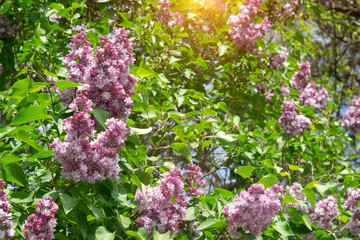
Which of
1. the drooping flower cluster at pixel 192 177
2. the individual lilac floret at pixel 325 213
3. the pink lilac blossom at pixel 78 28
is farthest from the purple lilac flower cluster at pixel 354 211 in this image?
the pink lilac blossom at pixel 78 28

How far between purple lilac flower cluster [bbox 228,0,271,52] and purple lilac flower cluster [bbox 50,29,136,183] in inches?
62.7

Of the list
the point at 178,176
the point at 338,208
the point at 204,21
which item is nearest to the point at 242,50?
the point at 204,21

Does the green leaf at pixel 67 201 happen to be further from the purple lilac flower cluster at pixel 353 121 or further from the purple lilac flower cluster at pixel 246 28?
the purple lilac flower cluster at pixel 353 121

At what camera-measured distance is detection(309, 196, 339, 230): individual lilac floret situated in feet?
8.78

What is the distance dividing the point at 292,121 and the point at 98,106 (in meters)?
1.86

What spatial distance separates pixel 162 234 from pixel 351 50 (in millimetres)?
8281

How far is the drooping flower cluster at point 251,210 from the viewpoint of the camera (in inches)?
71.7

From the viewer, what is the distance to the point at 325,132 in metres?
4.06

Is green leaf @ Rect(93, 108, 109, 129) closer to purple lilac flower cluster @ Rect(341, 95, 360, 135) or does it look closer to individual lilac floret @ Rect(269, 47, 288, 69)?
individual lilac floret @ Rect(269, 47, 288, 69)

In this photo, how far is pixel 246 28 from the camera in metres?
3.36

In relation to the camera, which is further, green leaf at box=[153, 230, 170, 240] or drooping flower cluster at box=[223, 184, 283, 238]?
drooping flower cluster at box=[223, 184, 283, 238]

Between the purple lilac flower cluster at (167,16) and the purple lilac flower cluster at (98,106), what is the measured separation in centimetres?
150

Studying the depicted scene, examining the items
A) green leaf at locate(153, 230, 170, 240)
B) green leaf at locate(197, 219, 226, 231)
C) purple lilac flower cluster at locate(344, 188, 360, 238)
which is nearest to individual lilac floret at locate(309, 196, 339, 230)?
purple lilac flower cluster at locate(344, 188, 360, 238)

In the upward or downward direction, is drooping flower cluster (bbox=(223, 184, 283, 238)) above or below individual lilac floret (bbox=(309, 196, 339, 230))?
above
